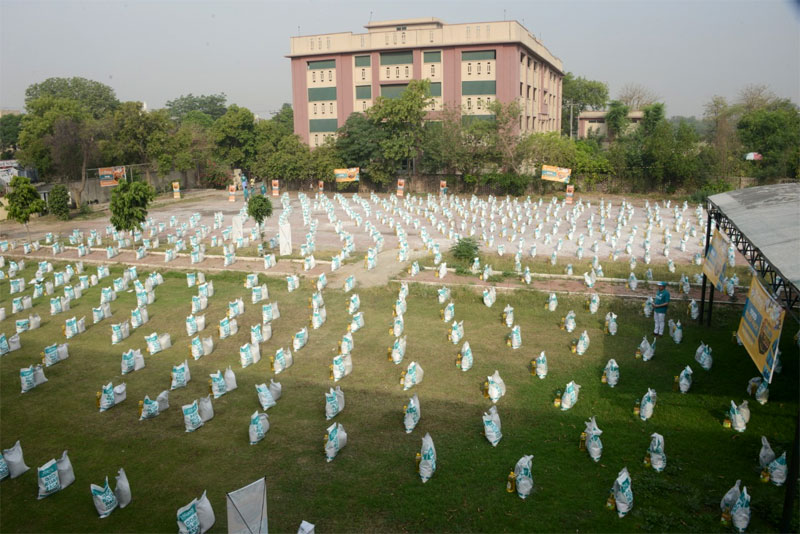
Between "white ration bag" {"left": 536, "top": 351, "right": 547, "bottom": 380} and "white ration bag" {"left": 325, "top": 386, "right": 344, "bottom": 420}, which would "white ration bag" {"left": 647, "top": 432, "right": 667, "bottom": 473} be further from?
"white ration bag" {"left": 325, "top": 386, "right": 344, "bottom": 420}

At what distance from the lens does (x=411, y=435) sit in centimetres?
952

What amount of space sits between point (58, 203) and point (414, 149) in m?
23.2

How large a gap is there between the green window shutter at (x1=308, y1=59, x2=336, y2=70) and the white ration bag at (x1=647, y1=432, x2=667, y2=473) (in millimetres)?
45171

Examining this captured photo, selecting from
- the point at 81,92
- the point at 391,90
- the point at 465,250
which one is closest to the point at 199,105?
the point at 81,92

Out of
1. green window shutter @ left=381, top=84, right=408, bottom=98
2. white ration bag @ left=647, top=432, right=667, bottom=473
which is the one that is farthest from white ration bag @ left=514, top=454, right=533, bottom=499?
green window shutter @ left=381, top=84, right=408, bottom=98

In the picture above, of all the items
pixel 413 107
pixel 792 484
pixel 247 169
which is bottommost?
pixel 792 484

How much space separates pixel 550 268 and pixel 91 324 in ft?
46.6

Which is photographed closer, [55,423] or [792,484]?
[792,484]

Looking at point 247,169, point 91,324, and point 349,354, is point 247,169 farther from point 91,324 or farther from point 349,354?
point 349,354

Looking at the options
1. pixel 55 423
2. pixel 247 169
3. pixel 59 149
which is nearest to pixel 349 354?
pixel 55 423

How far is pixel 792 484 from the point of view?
20.5 feet

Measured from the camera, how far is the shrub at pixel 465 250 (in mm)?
20578

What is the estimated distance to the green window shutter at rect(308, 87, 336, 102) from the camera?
48578mm

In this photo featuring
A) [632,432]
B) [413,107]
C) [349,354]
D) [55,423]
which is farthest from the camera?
[413,107]
